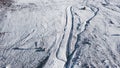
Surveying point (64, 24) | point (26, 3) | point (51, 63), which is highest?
point (26, 3)

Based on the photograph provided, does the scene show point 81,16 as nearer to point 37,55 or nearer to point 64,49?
point 64,49

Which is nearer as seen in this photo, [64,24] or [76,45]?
[76,45]

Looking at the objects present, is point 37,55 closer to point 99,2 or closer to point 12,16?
point 12,16

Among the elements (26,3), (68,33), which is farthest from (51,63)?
(26,3)

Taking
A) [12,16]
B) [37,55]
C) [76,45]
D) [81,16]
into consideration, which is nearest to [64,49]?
[76,45]

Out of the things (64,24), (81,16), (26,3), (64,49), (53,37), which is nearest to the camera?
(64,49)

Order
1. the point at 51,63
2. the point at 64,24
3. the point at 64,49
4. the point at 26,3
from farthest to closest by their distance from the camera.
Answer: the point at 26,3
the point at 64,24
the point at 64,49
the point at 51,63

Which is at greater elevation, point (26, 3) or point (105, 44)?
point (26, 3)
